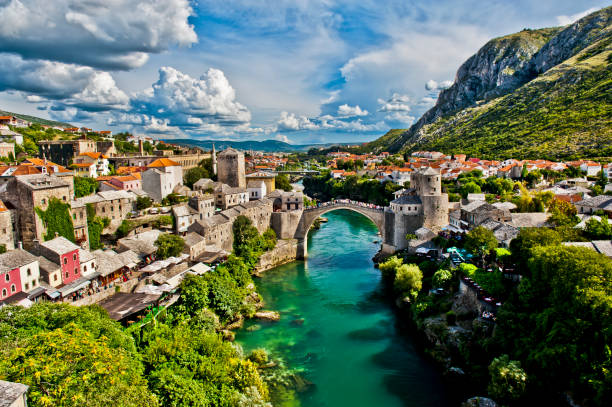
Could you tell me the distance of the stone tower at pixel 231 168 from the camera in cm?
3847

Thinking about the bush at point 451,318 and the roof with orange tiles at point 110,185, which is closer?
the bush at point 451,318

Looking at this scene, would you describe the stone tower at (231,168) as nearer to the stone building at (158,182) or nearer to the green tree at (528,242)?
the stone building at (158,182)

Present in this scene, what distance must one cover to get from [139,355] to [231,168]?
89.7 feet

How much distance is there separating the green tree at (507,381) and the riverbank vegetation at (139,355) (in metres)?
7.47

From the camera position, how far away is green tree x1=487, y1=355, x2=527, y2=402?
12258 mm

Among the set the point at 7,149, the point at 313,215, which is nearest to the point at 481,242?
the point at 313,215

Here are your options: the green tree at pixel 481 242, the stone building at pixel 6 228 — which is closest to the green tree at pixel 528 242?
the green tree at pixel 481 242

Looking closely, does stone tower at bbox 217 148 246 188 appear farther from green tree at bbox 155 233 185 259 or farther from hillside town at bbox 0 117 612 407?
green tree at bbox 155 233 185 259

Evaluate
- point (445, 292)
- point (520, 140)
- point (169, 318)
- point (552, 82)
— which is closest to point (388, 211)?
point (445, 292)

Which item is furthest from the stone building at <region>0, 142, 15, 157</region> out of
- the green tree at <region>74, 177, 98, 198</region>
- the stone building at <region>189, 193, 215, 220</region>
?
the stone building at <region>189, 193, 215, 220</region>

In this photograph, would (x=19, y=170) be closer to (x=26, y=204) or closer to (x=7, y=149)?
(x=26, y=204)

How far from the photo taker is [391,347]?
17.9 metres

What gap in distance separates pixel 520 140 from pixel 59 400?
69.1 metres

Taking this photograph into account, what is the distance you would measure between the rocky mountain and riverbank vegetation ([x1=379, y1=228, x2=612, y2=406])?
4146 centimetres
